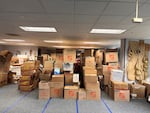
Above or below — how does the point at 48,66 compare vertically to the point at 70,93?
above

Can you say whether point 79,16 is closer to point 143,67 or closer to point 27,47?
point 143,67

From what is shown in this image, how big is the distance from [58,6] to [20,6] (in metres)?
0.66

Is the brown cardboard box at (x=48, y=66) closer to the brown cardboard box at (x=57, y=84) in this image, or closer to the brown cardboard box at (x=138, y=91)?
the brown cardboard box at (x=57, y=84)

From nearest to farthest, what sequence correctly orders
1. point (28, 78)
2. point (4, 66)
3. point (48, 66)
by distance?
1. point (28, 78)
2. point (48, 66)
3. point (4, 66)

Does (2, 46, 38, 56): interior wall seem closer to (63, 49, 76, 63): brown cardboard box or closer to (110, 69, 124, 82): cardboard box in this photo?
(63, 49, 76, 63): brown cardboard box

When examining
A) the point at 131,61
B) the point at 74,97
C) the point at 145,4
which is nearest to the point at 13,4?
the point at 145,4

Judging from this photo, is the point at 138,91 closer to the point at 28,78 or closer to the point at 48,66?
the point at 48,66

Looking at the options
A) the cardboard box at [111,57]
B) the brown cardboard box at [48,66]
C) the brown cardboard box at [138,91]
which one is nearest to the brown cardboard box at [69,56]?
the brown cardboard box at [48,66]

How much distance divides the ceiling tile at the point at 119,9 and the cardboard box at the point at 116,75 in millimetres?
3460

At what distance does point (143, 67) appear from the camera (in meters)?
6.79

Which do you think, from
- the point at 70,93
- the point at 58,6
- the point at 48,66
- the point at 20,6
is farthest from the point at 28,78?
the point at 58,6

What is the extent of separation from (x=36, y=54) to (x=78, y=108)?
28.6 feet

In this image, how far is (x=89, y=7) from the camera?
2844 millimetres

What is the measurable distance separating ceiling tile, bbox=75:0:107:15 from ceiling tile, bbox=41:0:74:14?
116 millimetres
